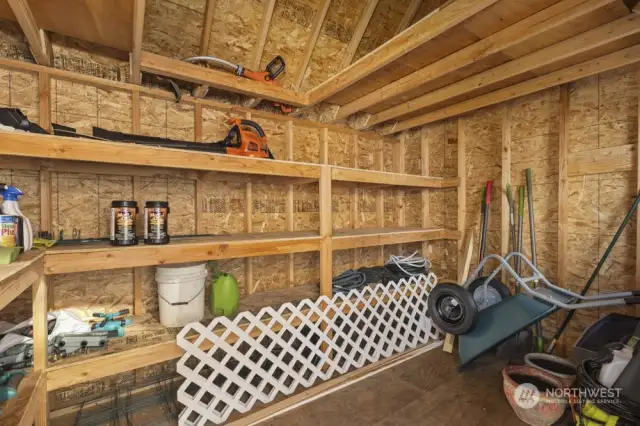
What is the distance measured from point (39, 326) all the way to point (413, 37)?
8.22ft

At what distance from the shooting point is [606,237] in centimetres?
243

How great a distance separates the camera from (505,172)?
9.75 ft

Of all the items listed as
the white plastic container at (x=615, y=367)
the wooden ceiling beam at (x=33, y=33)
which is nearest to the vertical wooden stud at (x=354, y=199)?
the white plastic container at (x=615, y=367)

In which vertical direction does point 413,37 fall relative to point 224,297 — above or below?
above

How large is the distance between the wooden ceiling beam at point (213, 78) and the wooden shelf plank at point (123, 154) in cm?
77

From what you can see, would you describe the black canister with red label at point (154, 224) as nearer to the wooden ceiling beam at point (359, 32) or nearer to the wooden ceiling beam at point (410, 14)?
the wooden ceiling beam at point (359, 32)

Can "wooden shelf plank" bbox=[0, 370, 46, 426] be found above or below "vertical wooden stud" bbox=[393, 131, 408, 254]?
below

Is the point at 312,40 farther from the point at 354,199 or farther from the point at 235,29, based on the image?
the point at 354,199

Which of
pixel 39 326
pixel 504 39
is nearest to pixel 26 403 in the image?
pixel 39 326

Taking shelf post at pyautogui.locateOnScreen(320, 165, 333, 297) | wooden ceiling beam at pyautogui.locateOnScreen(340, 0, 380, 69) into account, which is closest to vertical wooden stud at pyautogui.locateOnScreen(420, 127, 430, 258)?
wooden ceiling beam at pyautogui.locateOnScreen(340, 0, 380, 69)

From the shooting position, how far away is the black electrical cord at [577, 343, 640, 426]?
1.31 metres

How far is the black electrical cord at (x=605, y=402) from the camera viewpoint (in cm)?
131

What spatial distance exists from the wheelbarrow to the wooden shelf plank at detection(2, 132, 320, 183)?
1.64m

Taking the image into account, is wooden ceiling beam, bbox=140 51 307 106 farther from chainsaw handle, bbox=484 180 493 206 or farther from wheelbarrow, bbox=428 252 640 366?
wheelbarrow, bbox=428 252 640 366
